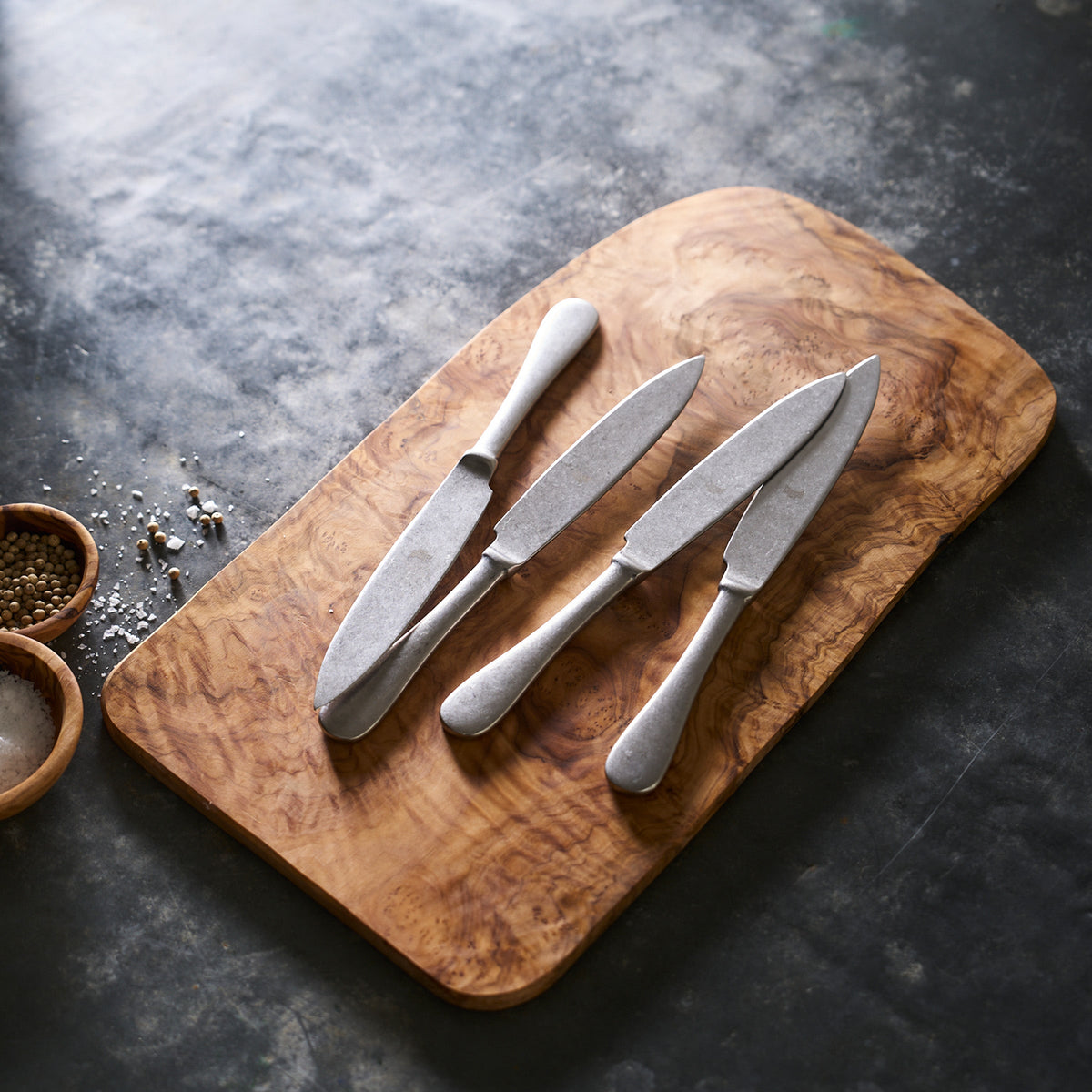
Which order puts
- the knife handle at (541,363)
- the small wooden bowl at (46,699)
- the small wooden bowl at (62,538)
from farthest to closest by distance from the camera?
1. the knife handle at (541,363)
2. the small wooden bowl at (62,538)
3. the small wooden bowl at (46,699)

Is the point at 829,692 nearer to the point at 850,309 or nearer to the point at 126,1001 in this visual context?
the point at 850,309

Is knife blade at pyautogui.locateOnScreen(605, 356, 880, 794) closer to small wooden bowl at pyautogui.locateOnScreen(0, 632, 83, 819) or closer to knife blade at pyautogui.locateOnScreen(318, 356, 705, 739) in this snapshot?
knife blade at pyautogui.locateOnScreen(318, 356, 705, 739)

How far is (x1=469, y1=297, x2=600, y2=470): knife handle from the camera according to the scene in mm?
1240

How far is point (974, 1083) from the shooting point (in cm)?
100

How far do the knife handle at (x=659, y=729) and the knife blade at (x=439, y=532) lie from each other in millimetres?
264

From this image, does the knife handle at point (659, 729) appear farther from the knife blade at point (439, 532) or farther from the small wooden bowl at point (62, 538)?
the small wooden bowl at point (62, 538)

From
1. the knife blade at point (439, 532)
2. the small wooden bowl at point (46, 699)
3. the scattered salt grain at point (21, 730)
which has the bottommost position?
the scattered salt grain at point (21, 730)

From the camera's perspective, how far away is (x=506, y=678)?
108 cm

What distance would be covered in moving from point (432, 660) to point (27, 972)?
0.51 metres

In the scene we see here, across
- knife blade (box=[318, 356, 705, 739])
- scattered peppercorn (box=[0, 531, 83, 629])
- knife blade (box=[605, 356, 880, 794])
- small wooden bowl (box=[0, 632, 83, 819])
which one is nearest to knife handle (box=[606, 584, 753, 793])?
knife blade (box=[605, 356, 880, 794])

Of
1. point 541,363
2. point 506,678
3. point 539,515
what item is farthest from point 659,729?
point 541,363

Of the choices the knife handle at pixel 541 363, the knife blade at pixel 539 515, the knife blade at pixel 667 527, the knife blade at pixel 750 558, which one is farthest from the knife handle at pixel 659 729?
the knife handle at pixel 541 363

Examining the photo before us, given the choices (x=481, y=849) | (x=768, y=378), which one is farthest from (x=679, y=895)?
(x=768, y=378)

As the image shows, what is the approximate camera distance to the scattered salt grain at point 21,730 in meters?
1.04
